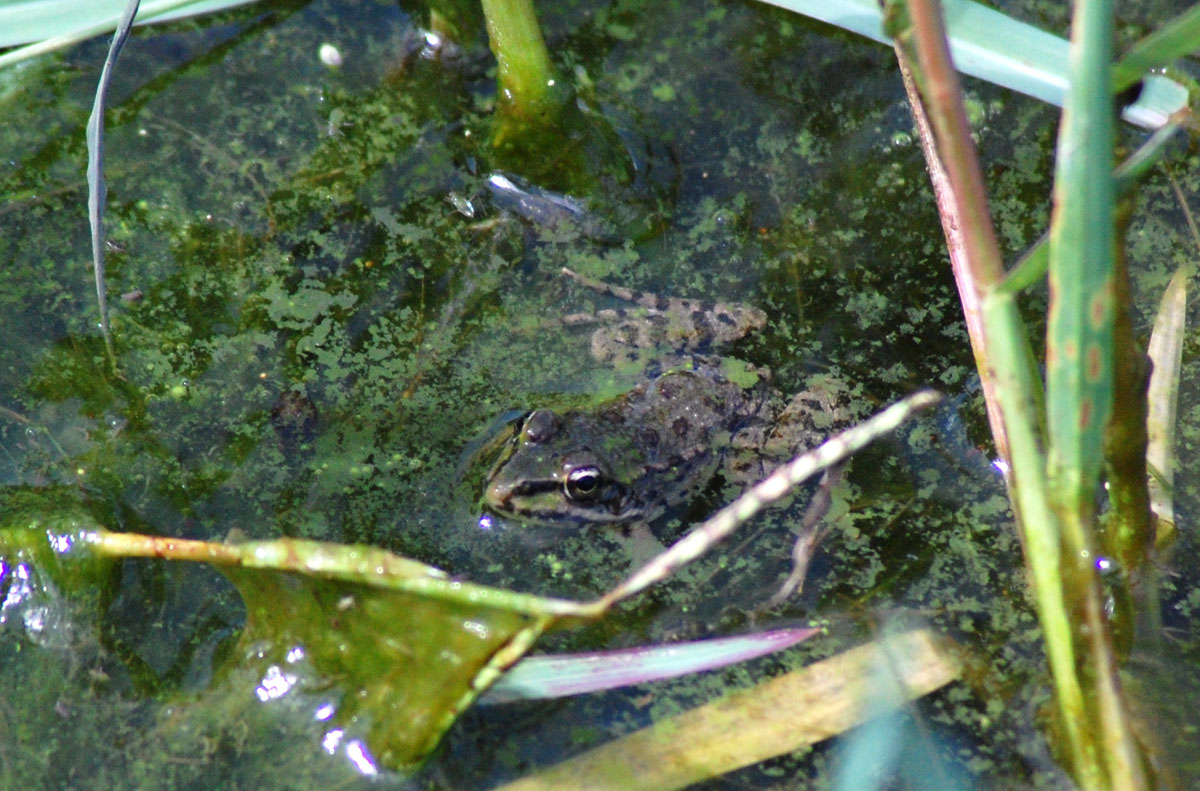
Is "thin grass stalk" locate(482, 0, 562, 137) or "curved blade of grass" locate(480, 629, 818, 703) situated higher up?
"thin grass stalk" locate(482, 0, 562, 137)

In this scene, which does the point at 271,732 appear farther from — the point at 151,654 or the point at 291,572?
the point at 291,572

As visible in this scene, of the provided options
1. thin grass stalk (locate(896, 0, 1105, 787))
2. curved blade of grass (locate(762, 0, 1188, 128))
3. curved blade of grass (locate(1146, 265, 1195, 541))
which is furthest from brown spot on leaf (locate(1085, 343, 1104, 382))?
curved blade of grass (locate(762, 0, 1188, 128))

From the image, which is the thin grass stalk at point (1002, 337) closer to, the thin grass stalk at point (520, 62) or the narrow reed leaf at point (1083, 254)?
the narrow reed leaf at point (1083, 254)

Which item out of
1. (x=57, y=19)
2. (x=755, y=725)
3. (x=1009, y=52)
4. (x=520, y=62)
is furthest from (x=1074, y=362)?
(x=57, y=19)

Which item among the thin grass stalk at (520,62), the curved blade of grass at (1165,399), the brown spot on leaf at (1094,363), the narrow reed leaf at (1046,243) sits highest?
the narrow reed leaf at (1046,243)

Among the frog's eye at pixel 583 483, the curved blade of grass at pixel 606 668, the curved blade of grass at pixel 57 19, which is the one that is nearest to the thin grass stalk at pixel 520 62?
the curved blade of grass at pixel 57 19

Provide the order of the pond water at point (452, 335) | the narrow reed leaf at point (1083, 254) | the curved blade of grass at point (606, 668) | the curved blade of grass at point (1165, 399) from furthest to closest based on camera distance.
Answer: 1. the curved blade of grass at point (1165, 399)
2. the pond water at point (452, 335)
3. the curved blade of grass at point (606, 668)
4. the narrow reed leaf at point (1083, 254)

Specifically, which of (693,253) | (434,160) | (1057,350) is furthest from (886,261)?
(1057,350)

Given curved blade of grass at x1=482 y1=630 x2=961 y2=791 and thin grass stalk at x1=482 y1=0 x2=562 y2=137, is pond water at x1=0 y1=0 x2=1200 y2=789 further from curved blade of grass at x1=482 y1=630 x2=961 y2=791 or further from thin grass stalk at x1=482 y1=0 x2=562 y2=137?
thin grass stalk at x1=482 y1=0 x2=562 y2=137
